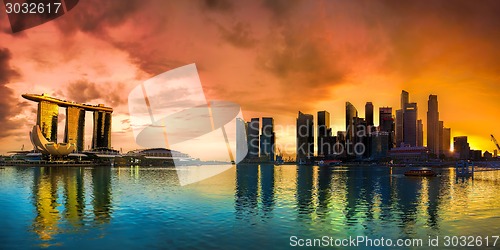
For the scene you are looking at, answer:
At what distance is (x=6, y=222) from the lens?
4494cm

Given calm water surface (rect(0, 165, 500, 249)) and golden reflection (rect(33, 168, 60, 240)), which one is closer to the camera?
calm water surface (rect(0, 165, 500, 249))

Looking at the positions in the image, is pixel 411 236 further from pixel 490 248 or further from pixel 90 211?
pixel 90 211

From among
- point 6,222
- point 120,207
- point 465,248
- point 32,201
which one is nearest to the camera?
point 465,248

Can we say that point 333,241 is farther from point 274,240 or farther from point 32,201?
point 32,201

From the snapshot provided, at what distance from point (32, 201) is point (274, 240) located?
158 ft

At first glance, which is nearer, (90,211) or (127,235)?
(127,235)

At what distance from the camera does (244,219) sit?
47375 mm

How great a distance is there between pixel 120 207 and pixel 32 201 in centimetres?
1856

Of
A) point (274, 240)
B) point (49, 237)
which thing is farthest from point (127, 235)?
point (274, 240)

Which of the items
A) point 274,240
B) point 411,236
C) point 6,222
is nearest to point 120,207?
point 6,222

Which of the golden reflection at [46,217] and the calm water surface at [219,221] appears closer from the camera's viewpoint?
the calm water surface at [219,221]

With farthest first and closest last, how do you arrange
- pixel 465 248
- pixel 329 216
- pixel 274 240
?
pixel 329 216, pixel 274 240, pixel 465 248

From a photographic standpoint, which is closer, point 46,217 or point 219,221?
point 219,221

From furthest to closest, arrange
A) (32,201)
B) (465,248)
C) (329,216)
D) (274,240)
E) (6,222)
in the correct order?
(32,201)
(329,216)
(6,222)
(274,240)
(465,248)
